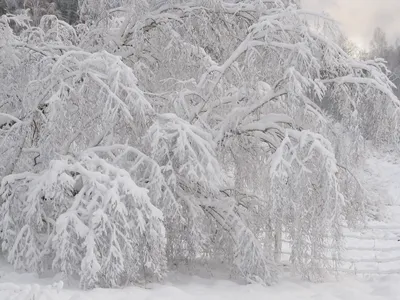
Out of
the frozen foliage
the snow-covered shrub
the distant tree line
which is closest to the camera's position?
the snow-covered shrub

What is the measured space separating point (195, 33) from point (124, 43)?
46.6 inches

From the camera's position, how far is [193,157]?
5457 mm

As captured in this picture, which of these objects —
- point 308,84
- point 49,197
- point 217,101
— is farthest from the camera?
point 217,101

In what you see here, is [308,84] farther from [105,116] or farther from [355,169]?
[105,116]

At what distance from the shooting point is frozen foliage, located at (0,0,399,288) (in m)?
5.14

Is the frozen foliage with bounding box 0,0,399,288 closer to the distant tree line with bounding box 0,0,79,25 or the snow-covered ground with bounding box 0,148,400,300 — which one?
the snow-covered ground with bounding box 0,148,400,300

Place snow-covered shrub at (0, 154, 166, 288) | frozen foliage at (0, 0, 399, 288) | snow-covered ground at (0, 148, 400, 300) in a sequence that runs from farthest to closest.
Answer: frozen foliage at (0, 0, 399, 288), snow-covered shrub at (0, 154, 166, 288), snow-covered ground at (0, 148, 400, 300)

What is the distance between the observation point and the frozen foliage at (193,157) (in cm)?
514

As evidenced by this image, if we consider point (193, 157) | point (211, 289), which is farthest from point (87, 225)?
point (211, 289)

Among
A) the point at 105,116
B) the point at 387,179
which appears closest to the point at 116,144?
the point at 105,116

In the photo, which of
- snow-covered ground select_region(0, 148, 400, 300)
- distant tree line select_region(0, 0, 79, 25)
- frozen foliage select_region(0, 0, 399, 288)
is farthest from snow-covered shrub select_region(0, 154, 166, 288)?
distant tree line select_region(0, 0, 79, 25)

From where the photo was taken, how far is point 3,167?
6387 millimetres

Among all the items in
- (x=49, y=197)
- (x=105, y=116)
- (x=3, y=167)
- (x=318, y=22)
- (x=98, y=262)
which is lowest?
(x=98, y=262)

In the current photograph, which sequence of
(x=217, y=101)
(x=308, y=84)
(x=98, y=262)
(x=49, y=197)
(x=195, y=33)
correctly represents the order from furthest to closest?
(x=195, y=33), (x=217, y=101), (x=308, y=84), (x=49, y=197), (x=98, y=262)
